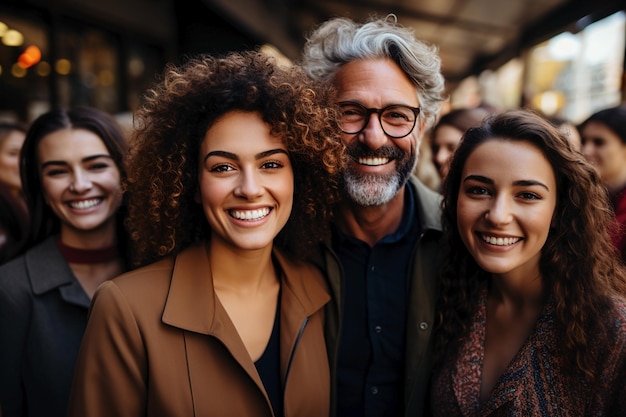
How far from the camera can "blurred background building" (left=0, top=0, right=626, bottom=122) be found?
213 inches

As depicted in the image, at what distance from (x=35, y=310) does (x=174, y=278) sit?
32.1 inches

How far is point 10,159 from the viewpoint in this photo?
4.13m

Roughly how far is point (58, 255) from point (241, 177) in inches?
46.9

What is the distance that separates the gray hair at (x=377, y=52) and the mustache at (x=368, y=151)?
0.37 meters

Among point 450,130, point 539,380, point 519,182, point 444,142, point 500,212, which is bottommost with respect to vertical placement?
point 539,380

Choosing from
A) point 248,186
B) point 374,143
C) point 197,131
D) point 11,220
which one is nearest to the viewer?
point 248,186

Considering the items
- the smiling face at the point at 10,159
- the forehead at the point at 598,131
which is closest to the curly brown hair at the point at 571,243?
the forehead at the point at 598,131

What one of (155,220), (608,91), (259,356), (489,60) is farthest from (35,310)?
(489,60)

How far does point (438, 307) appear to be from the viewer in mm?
2186

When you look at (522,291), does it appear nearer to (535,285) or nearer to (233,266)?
(535,285)

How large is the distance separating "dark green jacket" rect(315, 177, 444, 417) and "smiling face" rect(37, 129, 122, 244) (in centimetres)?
113

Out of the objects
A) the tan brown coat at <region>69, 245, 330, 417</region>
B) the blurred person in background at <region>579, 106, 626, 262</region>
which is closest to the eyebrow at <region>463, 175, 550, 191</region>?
the tan brown coat at <region>69, 245, 330, 417</region>

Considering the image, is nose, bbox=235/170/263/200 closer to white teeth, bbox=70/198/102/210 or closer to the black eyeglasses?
the black eyeglasses

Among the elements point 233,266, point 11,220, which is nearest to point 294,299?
point 233,266
